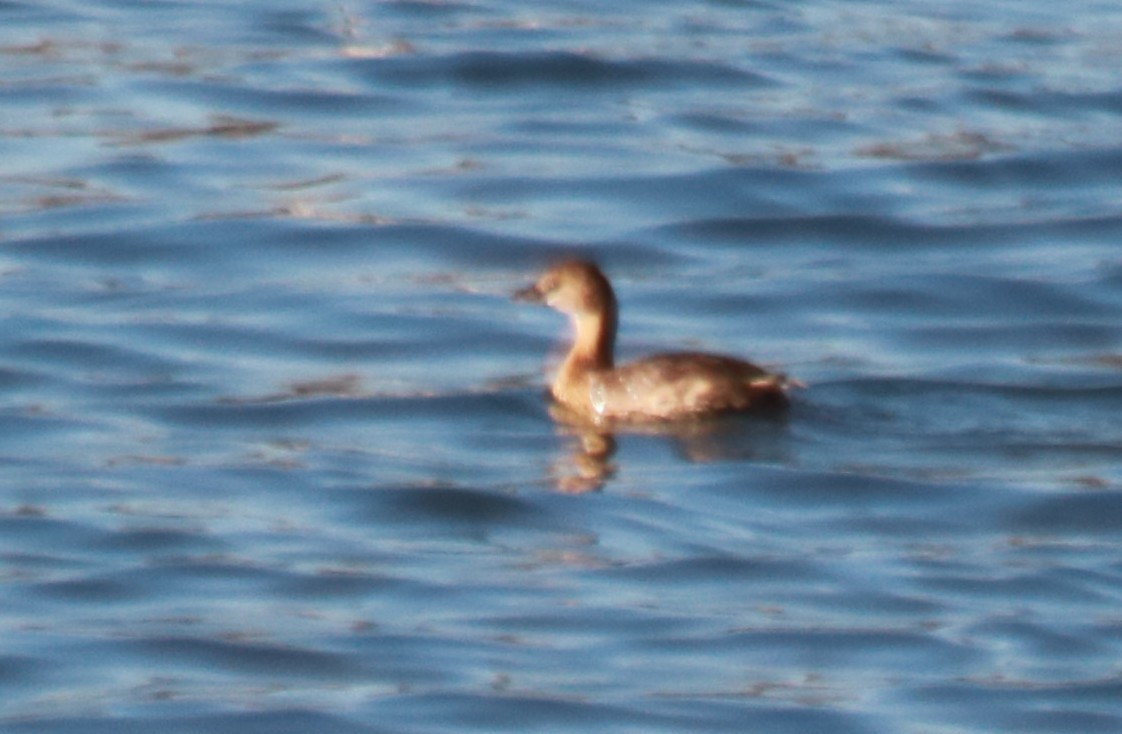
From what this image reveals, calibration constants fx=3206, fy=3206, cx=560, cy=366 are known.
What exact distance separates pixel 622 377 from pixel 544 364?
40.4 inches

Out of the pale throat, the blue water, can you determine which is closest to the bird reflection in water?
the blue water

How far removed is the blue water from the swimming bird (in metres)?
0.14

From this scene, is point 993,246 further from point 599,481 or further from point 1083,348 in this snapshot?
point 599,481

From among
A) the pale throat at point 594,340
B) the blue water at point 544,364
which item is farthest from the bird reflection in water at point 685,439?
the pale throat at point 594,340

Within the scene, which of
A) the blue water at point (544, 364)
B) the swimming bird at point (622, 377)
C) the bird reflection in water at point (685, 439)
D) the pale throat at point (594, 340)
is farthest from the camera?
the pale throat at point (594, 340)

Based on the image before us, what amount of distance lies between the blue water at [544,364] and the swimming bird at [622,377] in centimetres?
Result: 14

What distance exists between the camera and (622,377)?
13445 millimetres

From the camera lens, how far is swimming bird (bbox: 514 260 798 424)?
511 inches

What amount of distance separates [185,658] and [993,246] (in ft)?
25.3

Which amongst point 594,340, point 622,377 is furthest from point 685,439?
point 594,340

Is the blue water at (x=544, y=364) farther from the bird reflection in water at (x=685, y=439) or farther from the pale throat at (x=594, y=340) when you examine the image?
the pale throat at (x=594, y=340)

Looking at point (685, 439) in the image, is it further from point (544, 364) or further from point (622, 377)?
point (544, 364)

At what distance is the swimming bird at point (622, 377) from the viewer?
13.0 meters

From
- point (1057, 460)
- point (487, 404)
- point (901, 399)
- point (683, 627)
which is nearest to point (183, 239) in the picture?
point (487, 404)
